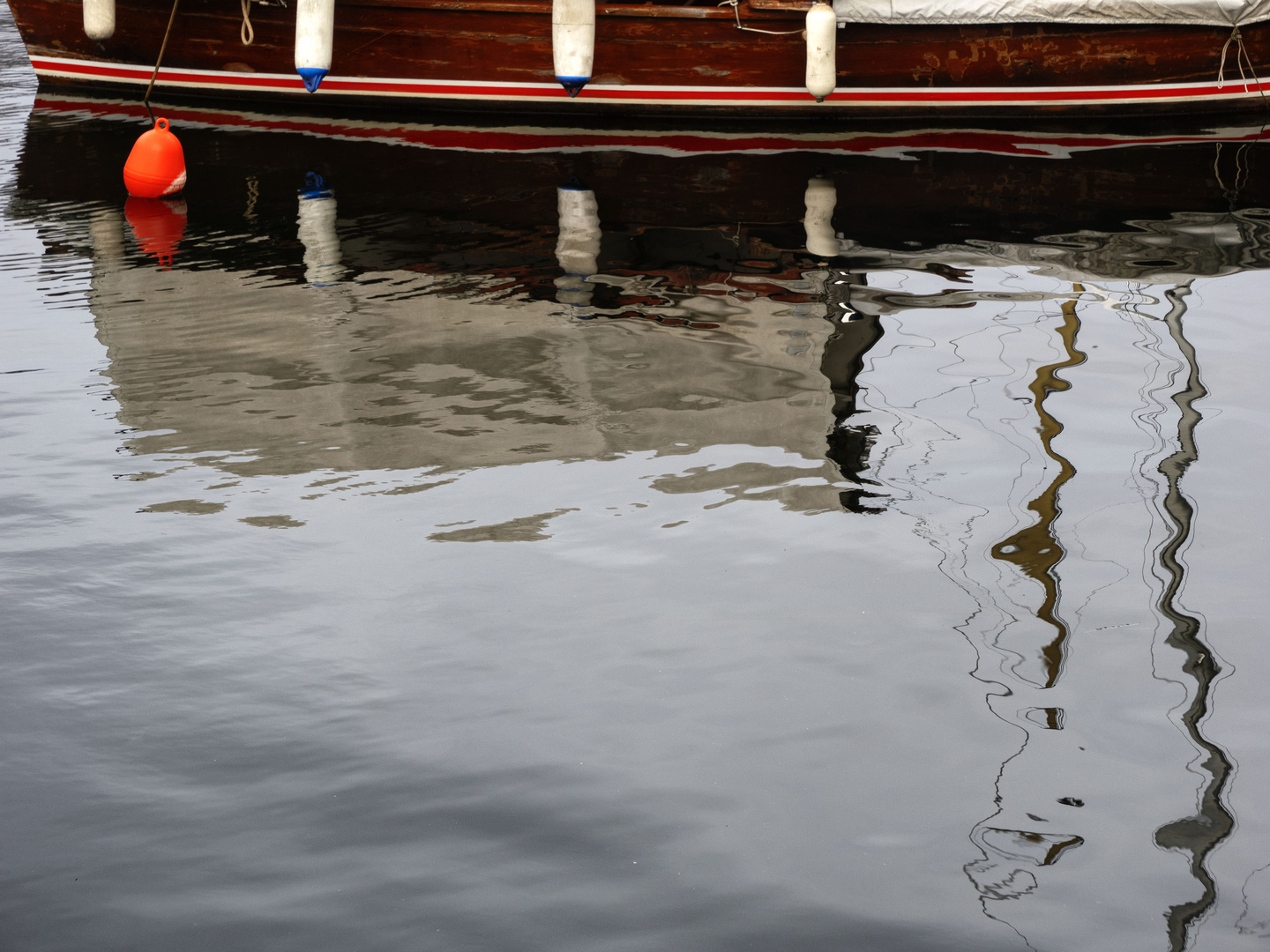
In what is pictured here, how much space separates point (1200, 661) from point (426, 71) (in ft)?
37.7

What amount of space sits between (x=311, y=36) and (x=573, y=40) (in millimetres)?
2693

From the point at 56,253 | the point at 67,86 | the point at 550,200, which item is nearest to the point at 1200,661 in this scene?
the point at 550,200

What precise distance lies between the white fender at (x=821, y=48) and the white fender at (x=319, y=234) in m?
4.81

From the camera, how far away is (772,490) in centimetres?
507

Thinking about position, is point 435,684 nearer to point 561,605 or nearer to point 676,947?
point 561,605

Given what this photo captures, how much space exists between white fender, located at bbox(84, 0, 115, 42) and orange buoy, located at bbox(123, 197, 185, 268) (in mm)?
4992

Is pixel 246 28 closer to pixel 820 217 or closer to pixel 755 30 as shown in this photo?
pixel 755 30

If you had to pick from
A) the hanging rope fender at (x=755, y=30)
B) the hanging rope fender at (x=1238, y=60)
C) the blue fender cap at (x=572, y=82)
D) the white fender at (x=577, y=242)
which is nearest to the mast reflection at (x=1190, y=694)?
the white fender at (x=577, y=242)

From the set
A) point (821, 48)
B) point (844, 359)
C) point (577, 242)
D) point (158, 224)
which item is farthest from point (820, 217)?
point (158, 224)

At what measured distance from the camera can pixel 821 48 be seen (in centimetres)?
1193

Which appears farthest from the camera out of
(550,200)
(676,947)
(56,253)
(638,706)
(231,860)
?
(550,200)

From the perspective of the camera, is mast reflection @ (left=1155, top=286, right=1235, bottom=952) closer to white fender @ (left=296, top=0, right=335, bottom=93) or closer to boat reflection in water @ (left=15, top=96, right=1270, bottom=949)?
boat reflection in water @ (left=15, top=96, right=1270, bottom=949)

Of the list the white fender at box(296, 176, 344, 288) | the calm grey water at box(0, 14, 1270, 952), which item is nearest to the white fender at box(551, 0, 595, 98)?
the white fender at box(296, 176, 344, 288)

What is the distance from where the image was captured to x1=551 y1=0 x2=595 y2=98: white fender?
12180mm
